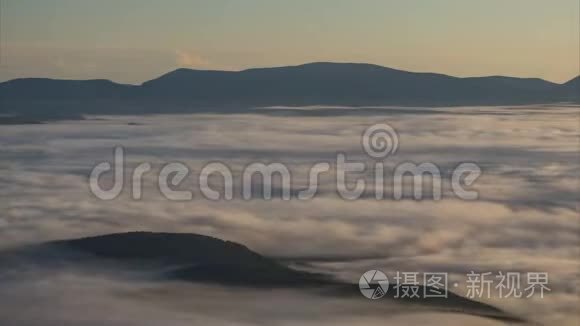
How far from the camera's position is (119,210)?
9.83m

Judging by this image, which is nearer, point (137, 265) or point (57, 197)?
point (137, 265)

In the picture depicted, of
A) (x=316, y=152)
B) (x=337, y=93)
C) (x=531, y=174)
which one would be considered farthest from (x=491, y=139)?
(x=337, y=93)

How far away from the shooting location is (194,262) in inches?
284

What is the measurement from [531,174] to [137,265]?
8636 millimetres

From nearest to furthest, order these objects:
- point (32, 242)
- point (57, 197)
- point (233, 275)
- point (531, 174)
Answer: point (233, 275), point (32, 242), point (57, 197), point (531, 174)

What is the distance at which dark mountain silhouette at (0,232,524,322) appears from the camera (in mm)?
6172

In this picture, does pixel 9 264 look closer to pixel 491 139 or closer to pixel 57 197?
pixel 57 197

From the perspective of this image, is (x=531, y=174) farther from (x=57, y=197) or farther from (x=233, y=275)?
(x=233, y=275)

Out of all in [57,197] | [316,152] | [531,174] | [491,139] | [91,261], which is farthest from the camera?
[491,139]

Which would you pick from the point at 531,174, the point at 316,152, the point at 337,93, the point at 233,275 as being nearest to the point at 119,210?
the point at 233,275

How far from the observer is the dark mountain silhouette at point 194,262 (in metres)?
6.17

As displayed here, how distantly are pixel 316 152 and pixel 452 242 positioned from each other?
11431 millimetres

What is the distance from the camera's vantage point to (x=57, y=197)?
10914 mm

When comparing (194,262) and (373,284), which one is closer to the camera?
(373,284)
